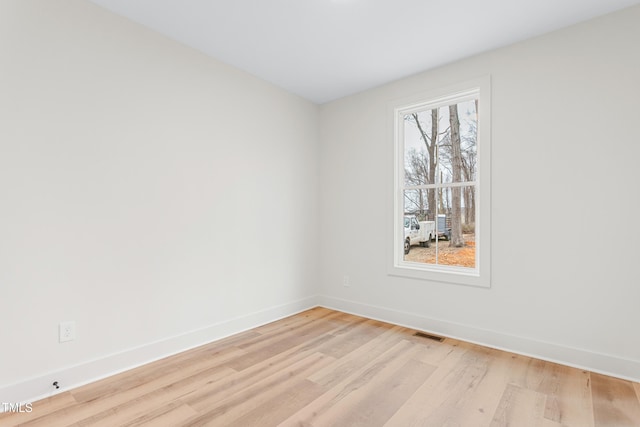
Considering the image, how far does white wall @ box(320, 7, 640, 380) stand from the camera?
88.1 inches

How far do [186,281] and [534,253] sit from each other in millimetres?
2917

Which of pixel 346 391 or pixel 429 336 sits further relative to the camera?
pixel 429 336

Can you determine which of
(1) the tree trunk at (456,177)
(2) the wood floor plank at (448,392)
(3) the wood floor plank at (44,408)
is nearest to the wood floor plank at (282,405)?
(2) the wood floor plank at (448,392)

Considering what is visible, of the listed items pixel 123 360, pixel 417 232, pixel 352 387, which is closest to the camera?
pixel 352 387

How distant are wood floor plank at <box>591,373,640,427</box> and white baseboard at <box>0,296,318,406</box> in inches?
106

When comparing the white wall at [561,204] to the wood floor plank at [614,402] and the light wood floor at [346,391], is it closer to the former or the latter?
the wood floor plank at [614,402]

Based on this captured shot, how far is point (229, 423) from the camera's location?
1.74m

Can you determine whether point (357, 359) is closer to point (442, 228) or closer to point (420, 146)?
point (442, 228)

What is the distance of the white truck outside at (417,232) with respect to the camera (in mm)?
3299

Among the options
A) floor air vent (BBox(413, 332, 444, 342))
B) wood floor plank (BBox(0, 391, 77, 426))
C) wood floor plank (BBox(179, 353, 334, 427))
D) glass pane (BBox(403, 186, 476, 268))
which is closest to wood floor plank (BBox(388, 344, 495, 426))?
floor air vent (BBox(413, 332, 444, 342))

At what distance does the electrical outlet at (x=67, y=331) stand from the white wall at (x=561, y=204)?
2841 millimetres

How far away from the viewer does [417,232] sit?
3395 mm

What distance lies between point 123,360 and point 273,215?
186 centimetres

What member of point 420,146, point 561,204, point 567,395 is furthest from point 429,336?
point 420,146
